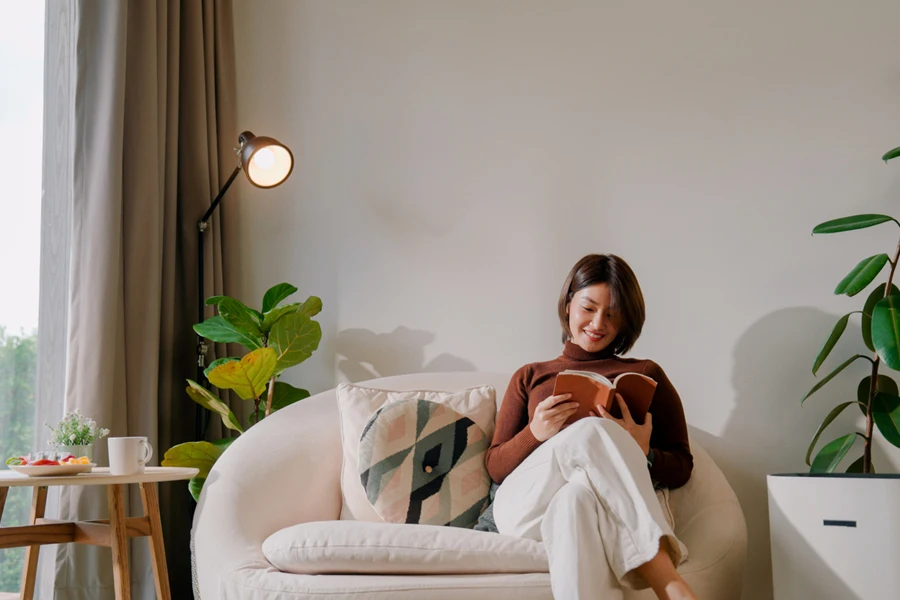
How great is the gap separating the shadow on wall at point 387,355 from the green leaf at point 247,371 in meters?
0.44

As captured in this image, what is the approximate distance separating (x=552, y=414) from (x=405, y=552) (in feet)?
1.50

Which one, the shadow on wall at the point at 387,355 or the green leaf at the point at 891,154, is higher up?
the green leaf at the point at 891,154

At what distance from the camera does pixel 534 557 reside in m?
1.45

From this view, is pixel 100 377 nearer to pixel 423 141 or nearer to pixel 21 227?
pixel 21 227

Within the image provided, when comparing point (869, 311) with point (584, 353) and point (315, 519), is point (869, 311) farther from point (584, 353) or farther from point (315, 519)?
point (315, 519)

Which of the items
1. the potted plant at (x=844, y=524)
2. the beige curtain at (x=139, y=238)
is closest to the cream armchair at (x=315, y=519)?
the potted plant at (x=844, y=524)

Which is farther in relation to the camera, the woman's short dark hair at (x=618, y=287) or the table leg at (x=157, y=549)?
the woman's short dark hair at (x=618, y=287)

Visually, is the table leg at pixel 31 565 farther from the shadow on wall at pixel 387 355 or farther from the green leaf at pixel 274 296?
the shadow on wall at pixel 387 355

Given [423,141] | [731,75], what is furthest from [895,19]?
[423,141]

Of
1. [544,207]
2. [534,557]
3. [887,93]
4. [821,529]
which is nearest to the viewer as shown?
[534,557]

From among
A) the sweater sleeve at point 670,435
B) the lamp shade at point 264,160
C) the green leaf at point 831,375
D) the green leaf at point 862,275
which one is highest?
the lamp shade at point 264,160

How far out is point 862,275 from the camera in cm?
189

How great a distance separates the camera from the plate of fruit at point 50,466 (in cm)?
152

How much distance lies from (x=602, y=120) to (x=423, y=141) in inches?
23.4
